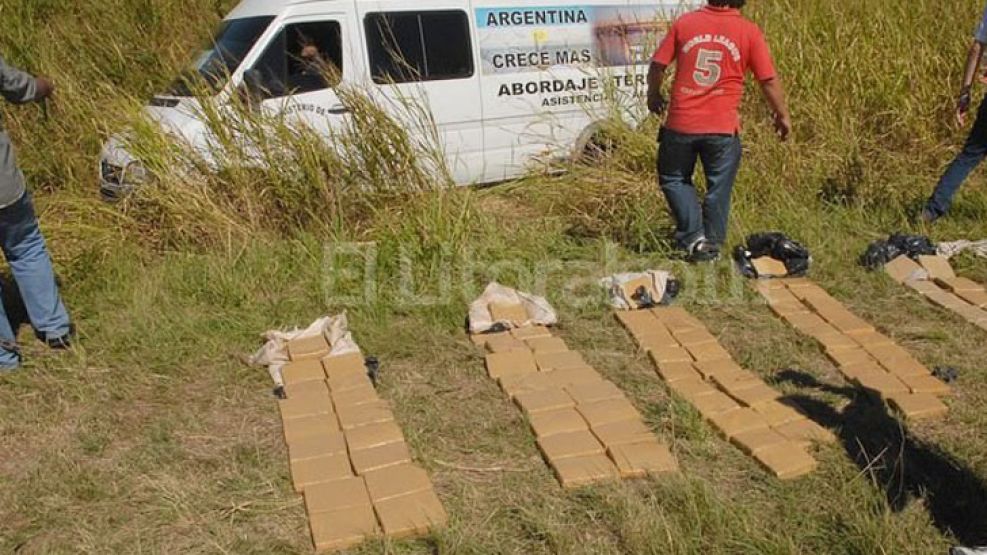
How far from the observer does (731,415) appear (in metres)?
3.41

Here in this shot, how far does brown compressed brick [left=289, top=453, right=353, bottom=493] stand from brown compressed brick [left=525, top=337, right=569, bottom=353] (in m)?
1.26

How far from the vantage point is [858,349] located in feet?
13.2

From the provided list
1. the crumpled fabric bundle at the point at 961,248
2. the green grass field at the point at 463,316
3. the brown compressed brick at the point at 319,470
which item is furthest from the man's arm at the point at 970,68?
the brown compressed brick at the point at 319,470

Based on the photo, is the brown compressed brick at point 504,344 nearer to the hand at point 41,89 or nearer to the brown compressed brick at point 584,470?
the brown compressed brick at point 584,470

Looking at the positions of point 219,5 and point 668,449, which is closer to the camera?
point 668,449

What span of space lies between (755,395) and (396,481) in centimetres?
160

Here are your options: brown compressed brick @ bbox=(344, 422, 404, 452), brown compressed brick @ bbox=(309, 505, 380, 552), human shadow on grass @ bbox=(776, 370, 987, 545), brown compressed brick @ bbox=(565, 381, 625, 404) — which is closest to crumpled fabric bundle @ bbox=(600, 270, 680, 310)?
brown compressed brick @ bbox=(565, 381, 625, 404)

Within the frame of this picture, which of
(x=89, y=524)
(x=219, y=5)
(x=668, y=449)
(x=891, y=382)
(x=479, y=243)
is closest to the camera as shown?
(x=89, y=524)

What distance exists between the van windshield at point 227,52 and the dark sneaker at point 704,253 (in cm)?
359

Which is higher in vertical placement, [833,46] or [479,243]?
[833,46]

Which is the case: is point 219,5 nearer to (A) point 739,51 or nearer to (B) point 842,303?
(A) point 739,51

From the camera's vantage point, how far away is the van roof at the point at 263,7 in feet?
21.1

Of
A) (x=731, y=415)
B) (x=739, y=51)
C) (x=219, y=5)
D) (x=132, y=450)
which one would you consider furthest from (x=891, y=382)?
(x=219, y=5)

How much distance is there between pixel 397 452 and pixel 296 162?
286cm
